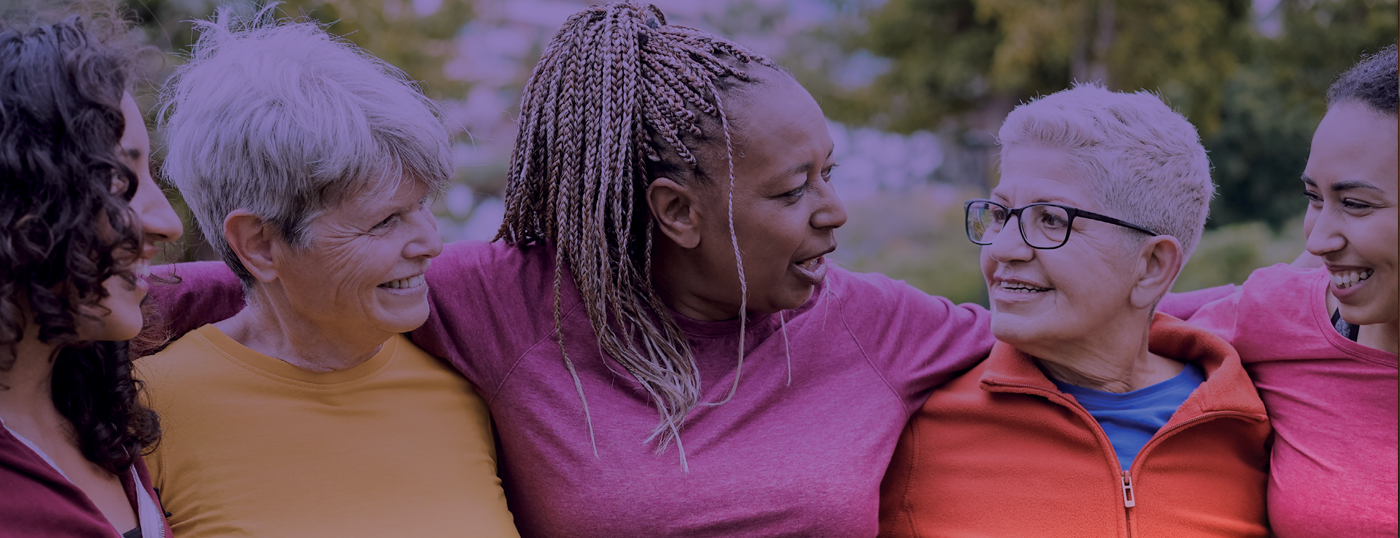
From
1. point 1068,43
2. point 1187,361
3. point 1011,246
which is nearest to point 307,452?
A: point 1011,246

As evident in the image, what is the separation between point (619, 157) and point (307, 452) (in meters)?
0.92

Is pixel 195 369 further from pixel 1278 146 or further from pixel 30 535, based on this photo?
pixel 1278 146

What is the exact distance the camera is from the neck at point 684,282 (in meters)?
2.42

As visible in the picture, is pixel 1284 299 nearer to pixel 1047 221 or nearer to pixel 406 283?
pixel 1047 221

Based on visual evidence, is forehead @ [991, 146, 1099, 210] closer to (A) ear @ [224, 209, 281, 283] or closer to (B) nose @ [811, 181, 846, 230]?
(B) nose @ [811, 181, 846, 230]

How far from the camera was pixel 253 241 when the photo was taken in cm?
209

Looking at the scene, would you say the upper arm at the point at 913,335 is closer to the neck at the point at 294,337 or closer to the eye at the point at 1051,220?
the eye at the point at 1051,220

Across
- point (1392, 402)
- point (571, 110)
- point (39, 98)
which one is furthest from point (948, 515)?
point (39, 98)

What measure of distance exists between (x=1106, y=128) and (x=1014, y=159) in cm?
22

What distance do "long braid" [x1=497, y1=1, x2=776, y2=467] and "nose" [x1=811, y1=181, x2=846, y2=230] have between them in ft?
0.70

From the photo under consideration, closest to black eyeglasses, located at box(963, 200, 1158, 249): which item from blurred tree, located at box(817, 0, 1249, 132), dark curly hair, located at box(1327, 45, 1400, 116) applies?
dark curly hair, located at box(1327, 45, 1400, 116)

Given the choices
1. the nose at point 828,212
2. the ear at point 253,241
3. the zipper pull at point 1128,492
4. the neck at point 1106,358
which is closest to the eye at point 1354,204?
the neck at point 1106,358

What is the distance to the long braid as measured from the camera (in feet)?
7.43

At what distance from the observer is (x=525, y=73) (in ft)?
47.1
